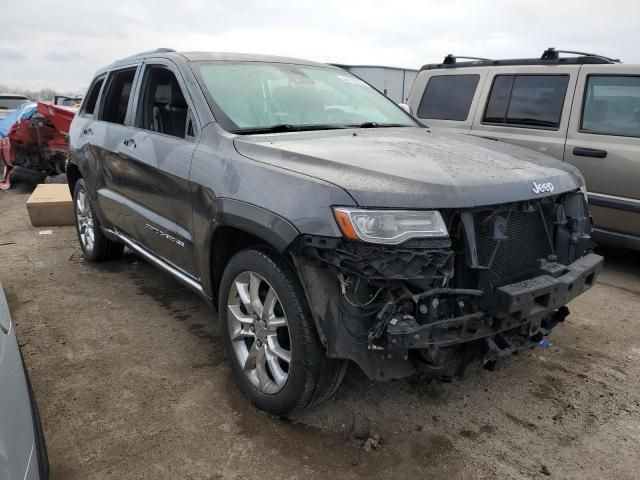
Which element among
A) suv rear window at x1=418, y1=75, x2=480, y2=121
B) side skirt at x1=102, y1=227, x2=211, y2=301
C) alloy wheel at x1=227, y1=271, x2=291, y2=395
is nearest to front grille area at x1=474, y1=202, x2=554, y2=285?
alloy wheel at x1=227, y1=271, x2=291, y2=395

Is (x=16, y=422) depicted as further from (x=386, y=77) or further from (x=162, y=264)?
(x=386, y=77)

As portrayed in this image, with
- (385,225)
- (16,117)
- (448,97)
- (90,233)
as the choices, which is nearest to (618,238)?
(448,97)

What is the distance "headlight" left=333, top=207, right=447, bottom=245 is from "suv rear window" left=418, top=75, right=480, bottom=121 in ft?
13.5

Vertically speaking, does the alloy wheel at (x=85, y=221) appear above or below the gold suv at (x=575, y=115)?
below

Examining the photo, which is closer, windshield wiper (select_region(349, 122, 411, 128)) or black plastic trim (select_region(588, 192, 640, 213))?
windshield wiper (select_region(349, 122, 411, 128))

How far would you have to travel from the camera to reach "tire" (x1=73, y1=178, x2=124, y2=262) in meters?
4.96

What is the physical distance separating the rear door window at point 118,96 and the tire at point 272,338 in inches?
83.6

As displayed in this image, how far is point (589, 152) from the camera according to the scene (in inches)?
191

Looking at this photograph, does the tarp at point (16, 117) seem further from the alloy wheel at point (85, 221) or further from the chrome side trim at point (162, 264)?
the chrome side trim at point (162, 264)

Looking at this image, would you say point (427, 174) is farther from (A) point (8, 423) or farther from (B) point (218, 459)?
(A) point (8, 423)

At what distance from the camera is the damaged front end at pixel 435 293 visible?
6.87 ft

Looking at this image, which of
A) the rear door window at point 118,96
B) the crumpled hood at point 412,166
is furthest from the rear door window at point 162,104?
the crumpled hood at point 412,166

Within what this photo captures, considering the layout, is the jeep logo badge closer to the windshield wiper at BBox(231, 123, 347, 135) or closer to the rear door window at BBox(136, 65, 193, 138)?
the windshield wiper at BBox(231, 123, 347, 135)

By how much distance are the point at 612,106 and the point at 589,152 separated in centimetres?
48
